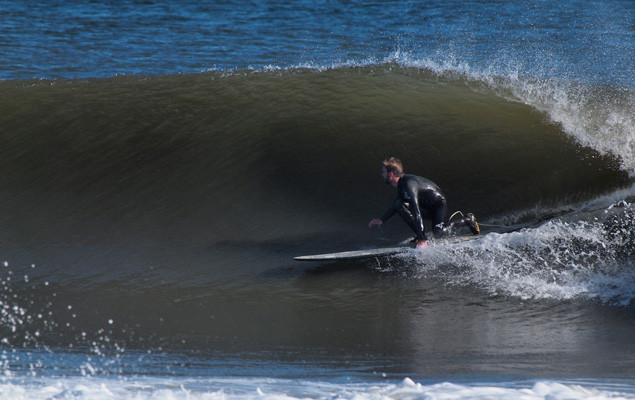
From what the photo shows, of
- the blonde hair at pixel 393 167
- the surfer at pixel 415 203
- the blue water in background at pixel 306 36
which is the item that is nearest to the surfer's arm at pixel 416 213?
the surfer at pixel 415 203

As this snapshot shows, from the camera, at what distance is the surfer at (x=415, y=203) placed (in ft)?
24.5

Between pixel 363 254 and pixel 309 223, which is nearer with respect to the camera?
pixel 363 254

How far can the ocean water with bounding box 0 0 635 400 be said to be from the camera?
4933mm

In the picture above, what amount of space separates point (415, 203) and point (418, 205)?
133mm

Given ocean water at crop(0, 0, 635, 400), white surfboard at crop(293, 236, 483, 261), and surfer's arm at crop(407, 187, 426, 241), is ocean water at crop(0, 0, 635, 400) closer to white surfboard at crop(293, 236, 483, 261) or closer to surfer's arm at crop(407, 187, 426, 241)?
white surfboard at crop(293, 236, 483, 261)

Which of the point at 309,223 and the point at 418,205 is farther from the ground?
the point at 418,205

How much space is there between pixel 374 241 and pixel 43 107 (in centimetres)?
639

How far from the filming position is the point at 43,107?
448 inches

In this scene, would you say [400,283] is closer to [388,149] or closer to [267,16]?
[388,149]

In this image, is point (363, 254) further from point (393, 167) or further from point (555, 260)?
point (555, 260)

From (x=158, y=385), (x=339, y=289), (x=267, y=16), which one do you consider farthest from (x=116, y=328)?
(x=267, y=16)

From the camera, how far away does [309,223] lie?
8578 mm

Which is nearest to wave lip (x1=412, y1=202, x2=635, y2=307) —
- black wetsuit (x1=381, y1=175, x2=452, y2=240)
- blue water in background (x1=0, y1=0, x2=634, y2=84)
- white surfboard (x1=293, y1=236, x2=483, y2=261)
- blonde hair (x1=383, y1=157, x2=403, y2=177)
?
white surfboard (x1=293, y1=236, x2=483, y2=261)

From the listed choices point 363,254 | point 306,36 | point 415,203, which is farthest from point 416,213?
point 306,36
